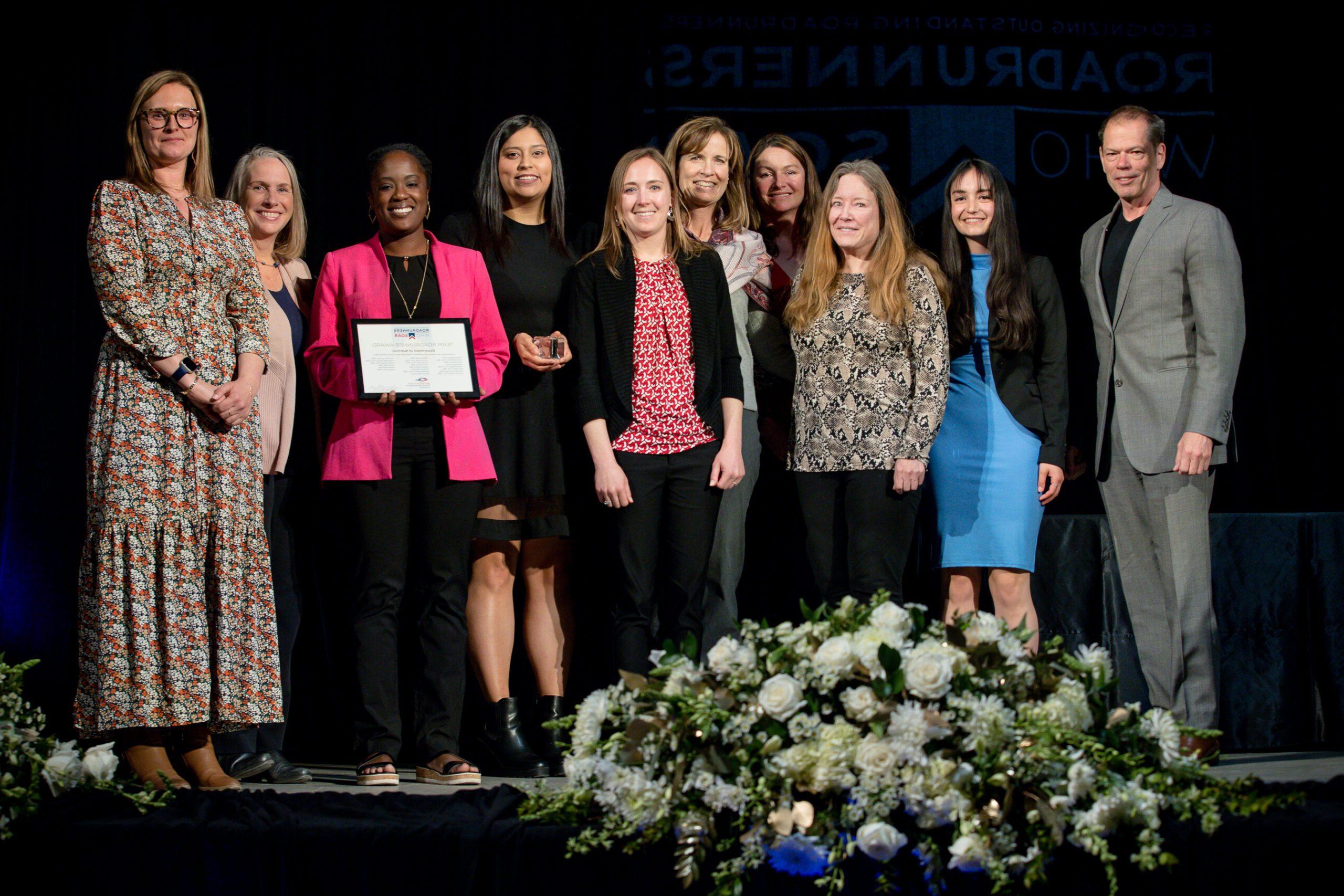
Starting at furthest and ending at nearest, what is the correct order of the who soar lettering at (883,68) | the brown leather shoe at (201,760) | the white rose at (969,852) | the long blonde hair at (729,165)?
the who soar lettering at (883,68), the long blonde hair at (729,165), the brown leather shoe at (201,760), the white rose at (969,852)

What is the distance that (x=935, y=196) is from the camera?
4.71 m

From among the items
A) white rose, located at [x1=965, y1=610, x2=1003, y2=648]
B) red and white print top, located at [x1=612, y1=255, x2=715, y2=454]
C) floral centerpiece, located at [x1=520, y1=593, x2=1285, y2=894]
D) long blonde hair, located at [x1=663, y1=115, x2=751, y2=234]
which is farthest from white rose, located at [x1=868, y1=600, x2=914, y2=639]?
long blonde hair, located at [x1=663, y1=115, x2=751, y2=234]

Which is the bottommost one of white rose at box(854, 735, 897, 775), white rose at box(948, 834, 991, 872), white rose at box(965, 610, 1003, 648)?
white rose at box(948, 834, 991, 872)

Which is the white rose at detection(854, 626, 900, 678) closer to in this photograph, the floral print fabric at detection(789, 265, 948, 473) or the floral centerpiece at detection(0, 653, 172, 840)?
the floral centerpiece at detection(0, 653, 172, 840)

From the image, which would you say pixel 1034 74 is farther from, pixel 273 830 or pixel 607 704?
pixel 273 830

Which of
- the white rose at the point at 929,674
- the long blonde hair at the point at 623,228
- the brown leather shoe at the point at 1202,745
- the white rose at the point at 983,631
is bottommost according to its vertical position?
the brown leather shoe at the point at 1202,745

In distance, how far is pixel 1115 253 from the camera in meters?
3.76

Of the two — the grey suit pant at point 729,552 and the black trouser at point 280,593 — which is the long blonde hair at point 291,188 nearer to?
the black trouser at point 280,593

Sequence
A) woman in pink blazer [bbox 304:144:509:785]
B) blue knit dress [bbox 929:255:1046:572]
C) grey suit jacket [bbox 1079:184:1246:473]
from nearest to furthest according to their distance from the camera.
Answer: woman in pink blazer [bbox 304:144:509:785] → grey suit jacket [bbox 1079:184:1246:473] → blue knit dress [bbox 929:255:1046:572]

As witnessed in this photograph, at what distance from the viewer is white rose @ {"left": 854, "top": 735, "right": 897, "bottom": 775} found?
76.0 inches

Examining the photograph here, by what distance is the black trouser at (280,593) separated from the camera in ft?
11.8

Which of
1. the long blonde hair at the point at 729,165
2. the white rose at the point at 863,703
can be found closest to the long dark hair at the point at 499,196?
the long blonde hair at the point at 729,165

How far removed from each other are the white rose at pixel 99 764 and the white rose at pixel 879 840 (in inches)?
57.9

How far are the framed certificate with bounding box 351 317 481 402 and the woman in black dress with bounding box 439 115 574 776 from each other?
0.23m
